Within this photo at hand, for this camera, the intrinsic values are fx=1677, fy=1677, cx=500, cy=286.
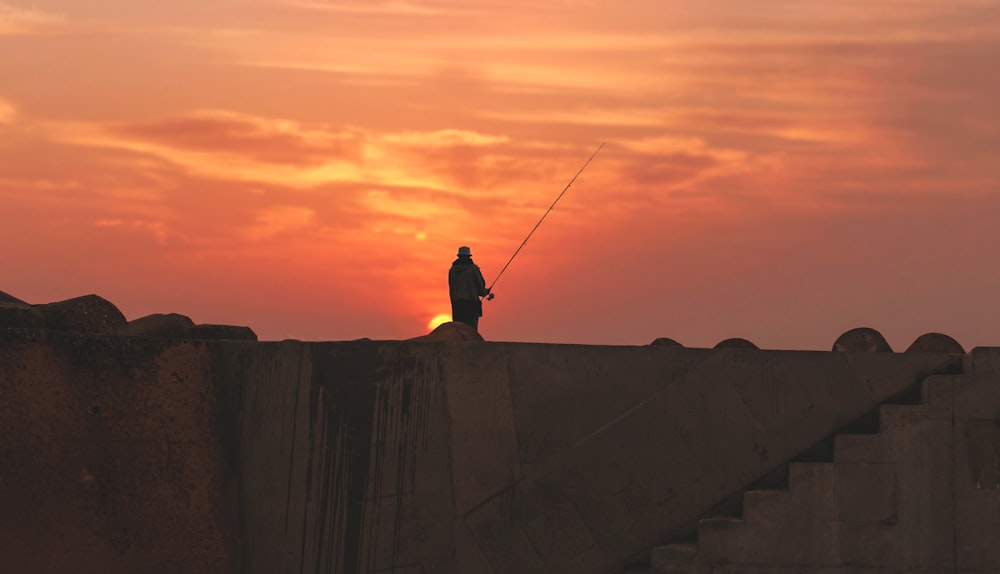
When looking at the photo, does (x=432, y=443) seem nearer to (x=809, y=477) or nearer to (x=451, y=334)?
(x=451, y=334)

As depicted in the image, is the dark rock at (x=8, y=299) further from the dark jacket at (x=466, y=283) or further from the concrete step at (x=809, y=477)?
the concrete step at (x=809, y=477)

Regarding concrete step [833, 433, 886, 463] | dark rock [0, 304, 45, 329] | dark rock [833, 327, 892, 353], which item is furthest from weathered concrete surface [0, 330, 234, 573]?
dark rock [833, 327, 892, 353]

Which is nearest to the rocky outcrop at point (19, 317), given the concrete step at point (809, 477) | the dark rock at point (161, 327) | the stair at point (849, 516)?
the dark rock at point (161, 327)

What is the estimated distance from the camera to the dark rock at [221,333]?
45.0ft

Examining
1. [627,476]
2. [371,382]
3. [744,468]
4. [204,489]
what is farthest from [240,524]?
[744,468]

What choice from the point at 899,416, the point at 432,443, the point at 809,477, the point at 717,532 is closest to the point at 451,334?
the point at 432,443

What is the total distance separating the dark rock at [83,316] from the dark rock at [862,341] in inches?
230

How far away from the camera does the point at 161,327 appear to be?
13531 mm

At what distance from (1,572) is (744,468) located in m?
5.86

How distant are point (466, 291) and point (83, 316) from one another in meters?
4.53

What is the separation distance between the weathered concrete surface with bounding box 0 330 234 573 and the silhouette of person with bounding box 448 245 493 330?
154 inches

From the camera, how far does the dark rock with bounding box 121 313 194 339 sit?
1345 cm

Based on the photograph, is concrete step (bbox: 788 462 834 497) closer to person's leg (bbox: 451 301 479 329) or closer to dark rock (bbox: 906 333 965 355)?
dark rock (bbox: 906 333 965 355)

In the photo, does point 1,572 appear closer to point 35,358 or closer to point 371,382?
point 35,358
